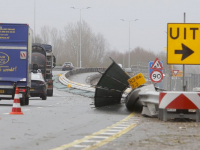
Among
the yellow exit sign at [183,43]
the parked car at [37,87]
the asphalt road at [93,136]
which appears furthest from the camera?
the parked car at [37,87]

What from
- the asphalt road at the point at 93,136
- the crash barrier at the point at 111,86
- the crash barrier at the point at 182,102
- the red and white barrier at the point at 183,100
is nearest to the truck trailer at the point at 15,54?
the crash barrier at the point at 111,86

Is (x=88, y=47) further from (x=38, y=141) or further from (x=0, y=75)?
(x=38, y=141)

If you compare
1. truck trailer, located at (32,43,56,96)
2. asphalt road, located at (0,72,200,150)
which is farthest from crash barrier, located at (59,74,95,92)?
asphalt road, located at (0,72,200,150)

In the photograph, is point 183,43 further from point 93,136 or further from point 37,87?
point 37,87

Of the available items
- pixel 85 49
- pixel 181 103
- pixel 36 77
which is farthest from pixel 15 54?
pixel 85 49

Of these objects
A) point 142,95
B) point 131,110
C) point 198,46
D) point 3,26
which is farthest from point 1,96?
point 198,46

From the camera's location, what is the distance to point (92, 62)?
485 feet

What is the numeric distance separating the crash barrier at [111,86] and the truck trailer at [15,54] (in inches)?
162

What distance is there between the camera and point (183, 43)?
17.1 m

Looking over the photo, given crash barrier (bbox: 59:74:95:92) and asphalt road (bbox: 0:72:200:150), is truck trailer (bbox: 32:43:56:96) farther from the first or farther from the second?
asphalt road (bbox: 0:72:200:150)

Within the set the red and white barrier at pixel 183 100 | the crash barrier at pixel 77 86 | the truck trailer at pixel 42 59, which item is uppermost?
the truck trailer at pixel 42 59

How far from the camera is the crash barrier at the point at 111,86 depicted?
20.6m

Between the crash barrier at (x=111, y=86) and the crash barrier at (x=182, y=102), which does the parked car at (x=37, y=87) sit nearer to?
the crash barrier at (x=111, y=86)

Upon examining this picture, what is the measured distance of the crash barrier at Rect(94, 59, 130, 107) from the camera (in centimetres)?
2056
